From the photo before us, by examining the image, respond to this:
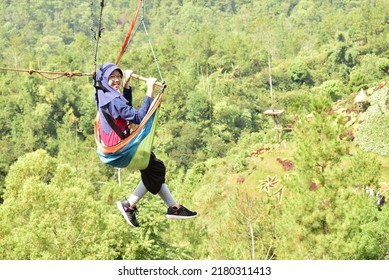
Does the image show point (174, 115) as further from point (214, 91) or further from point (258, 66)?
point (258, 66)

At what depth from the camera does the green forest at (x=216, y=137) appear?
16.0m

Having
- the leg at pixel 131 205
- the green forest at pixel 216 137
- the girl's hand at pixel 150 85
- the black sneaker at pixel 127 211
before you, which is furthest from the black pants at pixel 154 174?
the green forest at pixel 216 137

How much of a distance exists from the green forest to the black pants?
3.59ft

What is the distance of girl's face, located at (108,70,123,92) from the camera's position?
5531mm

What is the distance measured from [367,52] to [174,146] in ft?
62.6

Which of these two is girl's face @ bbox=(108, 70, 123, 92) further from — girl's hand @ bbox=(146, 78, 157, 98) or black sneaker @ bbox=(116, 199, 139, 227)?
black sneaker @ bbox=(116, 199, 139, 227)

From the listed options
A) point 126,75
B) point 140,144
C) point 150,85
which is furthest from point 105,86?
point 140,144

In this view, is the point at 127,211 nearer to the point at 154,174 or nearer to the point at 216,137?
the point at 154,174

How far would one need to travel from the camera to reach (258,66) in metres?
61.4

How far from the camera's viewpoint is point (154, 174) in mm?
5805

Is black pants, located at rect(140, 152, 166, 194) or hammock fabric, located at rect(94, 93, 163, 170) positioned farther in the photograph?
black pants, located at rect(140, 152, 166, 194)

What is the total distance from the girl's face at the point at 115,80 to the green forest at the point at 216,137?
0.35 m

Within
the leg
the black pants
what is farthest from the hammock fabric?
the leg
